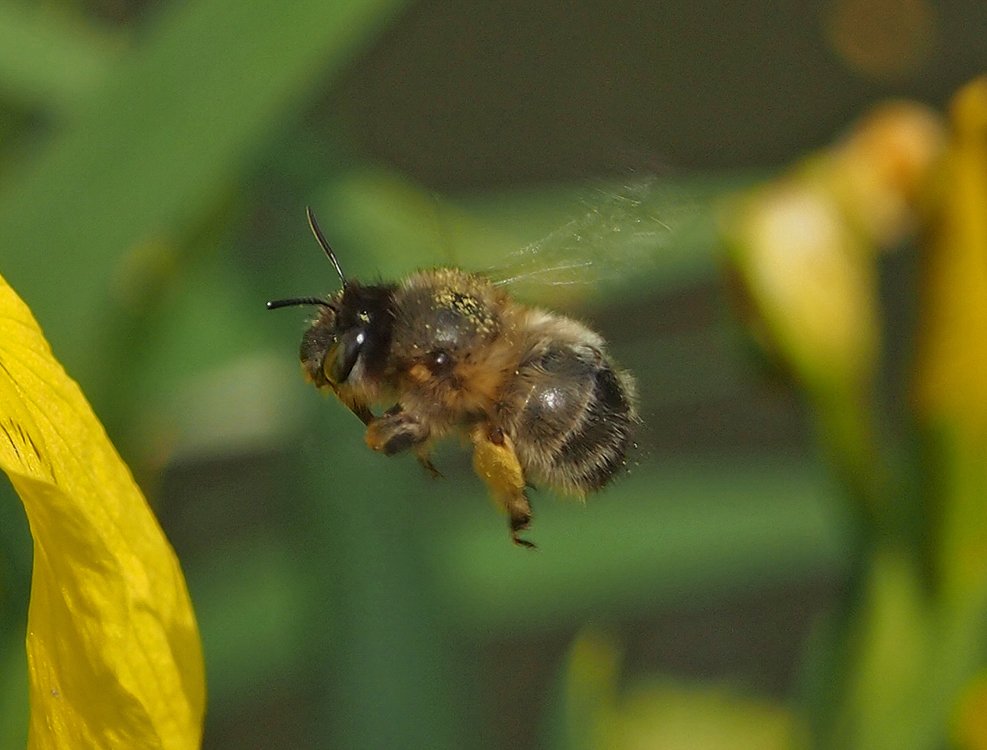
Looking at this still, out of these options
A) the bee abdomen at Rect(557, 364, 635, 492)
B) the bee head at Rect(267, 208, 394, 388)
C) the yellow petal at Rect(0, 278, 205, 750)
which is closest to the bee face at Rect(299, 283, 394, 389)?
the bee head at Rect(267, 208, 394, 388)

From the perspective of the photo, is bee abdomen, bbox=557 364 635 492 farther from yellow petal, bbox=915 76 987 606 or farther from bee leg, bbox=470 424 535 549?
yellow petal, bbox=915 76 987 606

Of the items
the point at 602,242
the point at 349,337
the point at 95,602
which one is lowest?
the point at 95,602

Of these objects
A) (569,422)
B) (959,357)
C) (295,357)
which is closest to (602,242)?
(569,422)

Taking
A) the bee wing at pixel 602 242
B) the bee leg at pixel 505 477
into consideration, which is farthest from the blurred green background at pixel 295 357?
the bee leg at pixel 505 477

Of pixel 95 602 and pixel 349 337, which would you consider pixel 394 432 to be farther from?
pixel 95 602

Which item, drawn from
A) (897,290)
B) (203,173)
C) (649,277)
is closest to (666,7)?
(897,290)

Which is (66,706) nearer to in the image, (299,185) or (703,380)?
(299,185)
